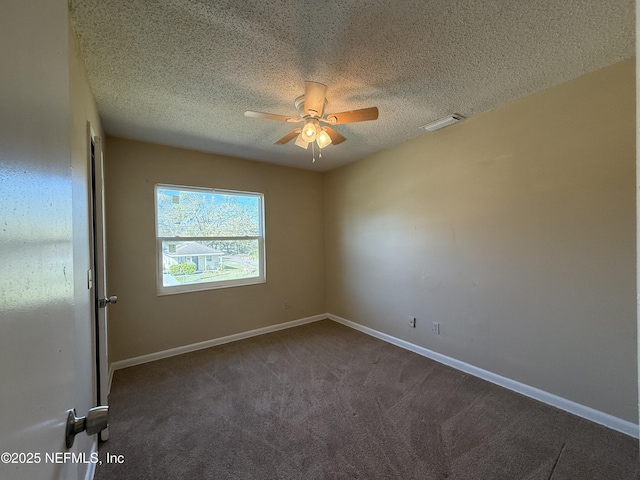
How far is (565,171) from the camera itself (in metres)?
2.04

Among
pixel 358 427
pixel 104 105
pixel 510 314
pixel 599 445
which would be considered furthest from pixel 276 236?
pixel 599 445

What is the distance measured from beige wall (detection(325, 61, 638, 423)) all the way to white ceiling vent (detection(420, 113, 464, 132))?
0.09 m

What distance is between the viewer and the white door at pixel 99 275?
1.73 meters

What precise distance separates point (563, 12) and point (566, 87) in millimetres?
861

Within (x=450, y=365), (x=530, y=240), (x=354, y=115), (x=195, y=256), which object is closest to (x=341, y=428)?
(x=450, y=365)

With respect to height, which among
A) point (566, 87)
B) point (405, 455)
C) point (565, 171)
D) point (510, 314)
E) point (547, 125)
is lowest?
point (405, 455)

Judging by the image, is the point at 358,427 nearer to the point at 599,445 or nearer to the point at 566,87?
the point at 599,445

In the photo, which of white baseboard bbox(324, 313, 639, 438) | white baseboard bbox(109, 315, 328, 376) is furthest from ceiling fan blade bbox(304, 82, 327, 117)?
white baseboard bbox(109, 315, 328, 376)

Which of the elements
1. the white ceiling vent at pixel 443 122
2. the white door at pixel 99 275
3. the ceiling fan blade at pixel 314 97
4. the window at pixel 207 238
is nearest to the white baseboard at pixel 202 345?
the window at pixel 207 238

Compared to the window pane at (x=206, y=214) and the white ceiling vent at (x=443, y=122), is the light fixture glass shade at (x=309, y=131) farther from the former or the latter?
the window pane at (x=206, y=214)

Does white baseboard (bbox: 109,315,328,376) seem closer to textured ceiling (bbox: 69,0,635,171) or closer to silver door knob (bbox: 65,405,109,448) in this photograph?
textured ceiling (bbox: 69,0,635,171)

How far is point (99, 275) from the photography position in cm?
178

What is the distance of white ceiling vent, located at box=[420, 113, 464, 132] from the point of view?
2.54 meters

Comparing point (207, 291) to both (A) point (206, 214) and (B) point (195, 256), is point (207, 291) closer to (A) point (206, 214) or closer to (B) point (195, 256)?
(B) point (195, 256)
